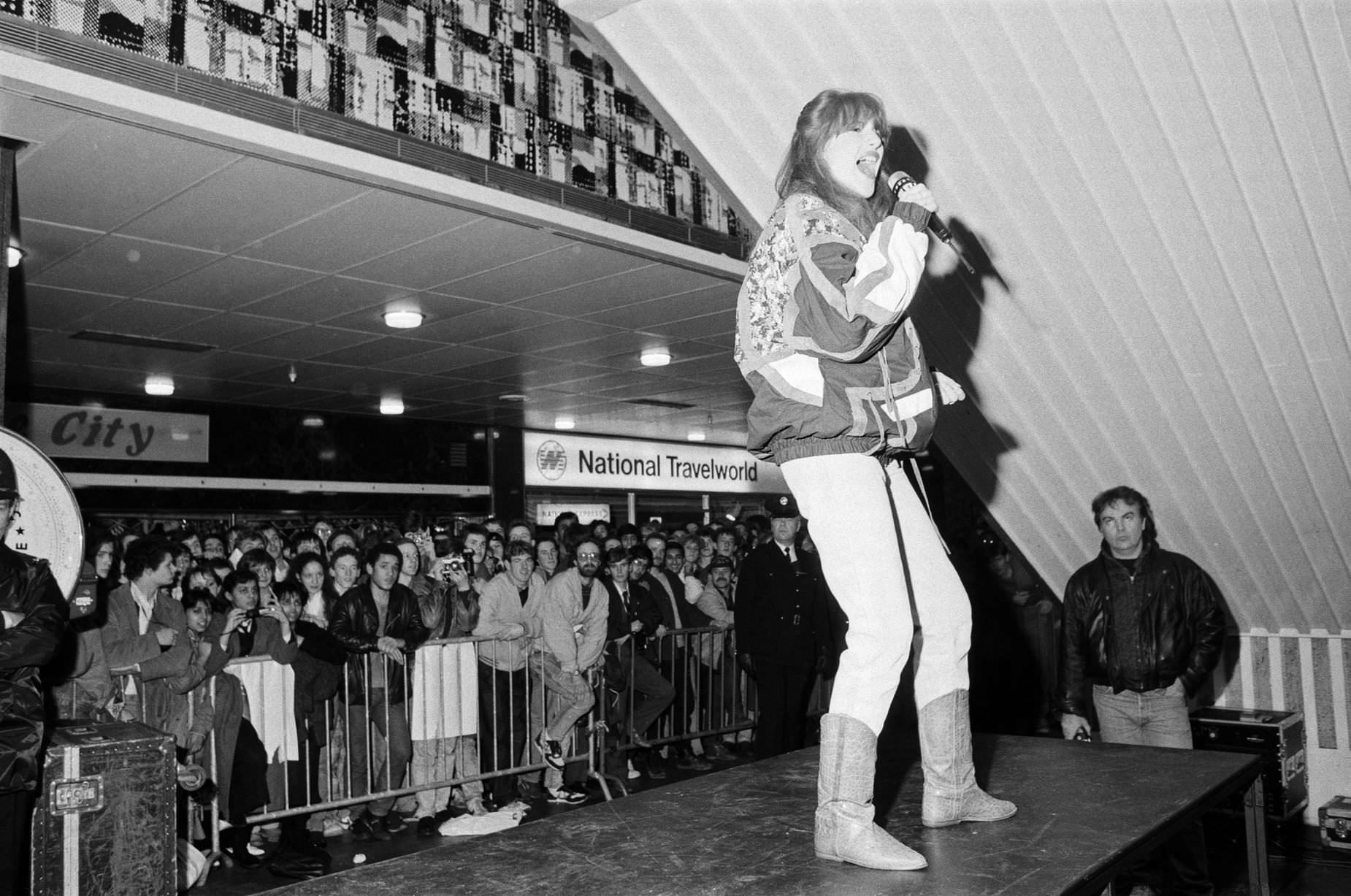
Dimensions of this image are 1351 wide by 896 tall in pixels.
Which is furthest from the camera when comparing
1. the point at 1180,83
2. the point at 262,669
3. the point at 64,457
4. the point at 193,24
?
the point at 64,457

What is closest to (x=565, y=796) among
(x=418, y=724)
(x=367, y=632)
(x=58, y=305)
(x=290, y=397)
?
(x=418, y=724)

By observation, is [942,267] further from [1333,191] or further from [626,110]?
[626,110]

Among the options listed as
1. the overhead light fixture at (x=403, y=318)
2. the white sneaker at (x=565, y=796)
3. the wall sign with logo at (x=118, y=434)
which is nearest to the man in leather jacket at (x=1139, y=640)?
the white sneaker at (x=565, y=796)

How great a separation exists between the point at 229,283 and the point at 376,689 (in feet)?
9.75

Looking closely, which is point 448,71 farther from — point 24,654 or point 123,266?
point 24,654

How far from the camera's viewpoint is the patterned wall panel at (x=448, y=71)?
4.09 m

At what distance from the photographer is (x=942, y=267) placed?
3.51 m

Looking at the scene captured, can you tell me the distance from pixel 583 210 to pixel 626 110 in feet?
3.02

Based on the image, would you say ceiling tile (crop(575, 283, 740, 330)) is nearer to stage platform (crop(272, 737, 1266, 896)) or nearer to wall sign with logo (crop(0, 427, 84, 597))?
wall sign with logo (crop(0, 427, 84, 597))

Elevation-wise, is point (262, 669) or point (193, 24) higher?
point (193, 24)

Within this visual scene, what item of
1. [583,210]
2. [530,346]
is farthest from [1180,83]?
[530,346]

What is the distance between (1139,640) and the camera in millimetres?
4059

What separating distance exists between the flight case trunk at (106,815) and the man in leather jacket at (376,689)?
65.0 inches

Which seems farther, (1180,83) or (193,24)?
(193,24)
